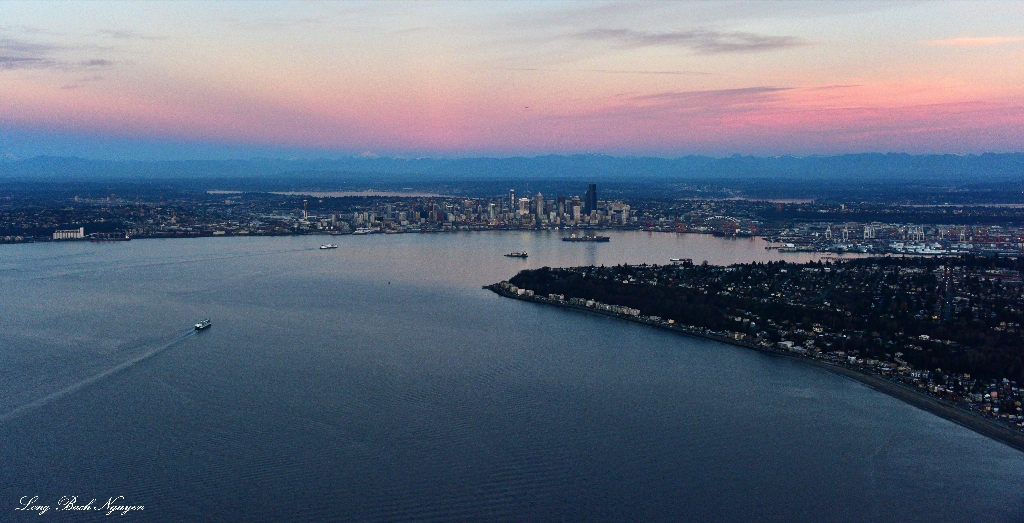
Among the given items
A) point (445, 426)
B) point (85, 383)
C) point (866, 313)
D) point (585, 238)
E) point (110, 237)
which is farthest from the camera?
point (585, 238)

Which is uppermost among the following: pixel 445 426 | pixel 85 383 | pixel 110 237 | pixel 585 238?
pixel 110 237

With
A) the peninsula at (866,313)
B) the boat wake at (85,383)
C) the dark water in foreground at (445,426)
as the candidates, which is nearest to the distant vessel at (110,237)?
the dark water in foreground at (445,426)

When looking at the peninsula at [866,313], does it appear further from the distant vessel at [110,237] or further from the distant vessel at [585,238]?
the distant vessel at [110,237]

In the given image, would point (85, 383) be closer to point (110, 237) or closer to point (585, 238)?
point (110, 237)

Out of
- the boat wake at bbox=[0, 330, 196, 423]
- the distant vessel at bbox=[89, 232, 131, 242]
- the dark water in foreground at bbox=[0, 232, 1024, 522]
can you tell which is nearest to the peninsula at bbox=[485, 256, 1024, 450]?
the dark water in foreground at bbox=[0, 232, 1024, 522]

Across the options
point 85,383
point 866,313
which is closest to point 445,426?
point 85,383

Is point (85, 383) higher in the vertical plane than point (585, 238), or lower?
lower

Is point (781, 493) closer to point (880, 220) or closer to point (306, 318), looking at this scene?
point (306, 318)
